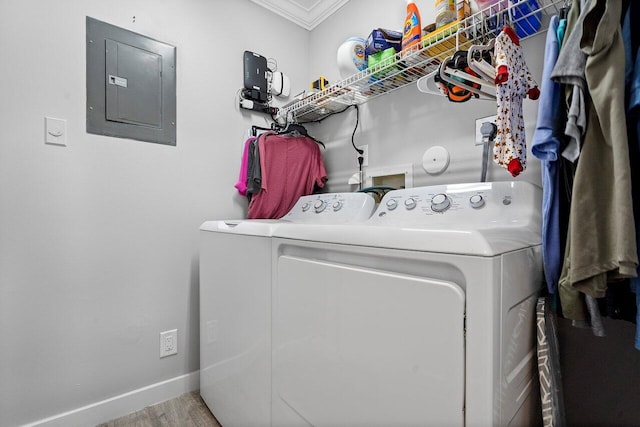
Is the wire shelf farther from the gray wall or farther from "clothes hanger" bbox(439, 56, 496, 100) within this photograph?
the gray wall

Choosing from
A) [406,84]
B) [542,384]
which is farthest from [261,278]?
[406,84]

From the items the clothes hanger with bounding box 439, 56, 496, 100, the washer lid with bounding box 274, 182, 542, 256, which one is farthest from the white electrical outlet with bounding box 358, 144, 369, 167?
the clothes hanger with bounding box 439, 56, 496, 100

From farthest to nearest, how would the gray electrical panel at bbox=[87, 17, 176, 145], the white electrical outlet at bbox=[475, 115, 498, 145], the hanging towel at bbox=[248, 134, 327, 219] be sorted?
1. the hanging towel at bbox=[248, 134, 327, 219]
2. the gray electrical panel at bbox=[87, 17, 176, 145]
3. the white electrical outlet at bbox=[475, 115, 498, 145]

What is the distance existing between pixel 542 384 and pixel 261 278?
0.88 metres

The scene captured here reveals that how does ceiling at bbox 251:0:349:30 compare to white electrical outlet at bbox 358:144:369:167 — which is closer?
white electrical outlet at bbox 358:144:369:167

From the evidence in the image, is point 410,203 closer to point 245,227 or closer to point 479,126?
point 479,126

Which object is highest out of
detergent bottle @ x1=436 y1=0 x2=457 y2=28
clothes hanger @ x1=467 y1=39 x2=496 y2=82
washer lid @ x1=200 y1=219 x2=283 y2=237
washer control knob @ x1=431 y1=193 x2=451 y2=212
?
detergent bottle @ x1=436 y1=0 x2=457 y2=28

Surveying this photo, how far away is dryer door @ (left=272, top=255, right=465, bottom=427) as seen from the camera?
25.0 inches

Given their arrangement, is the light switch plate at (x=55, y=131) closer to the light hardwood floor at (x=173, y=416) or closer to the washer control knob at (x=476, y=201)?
the light hardwood floor at (x=173, y=416)

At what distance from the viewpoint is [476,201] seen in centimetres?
101

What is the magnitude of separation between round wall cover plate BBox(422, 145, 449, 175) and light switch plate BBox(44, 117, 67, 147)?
5.50 feet

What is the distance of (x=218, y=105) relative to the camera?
180 cm

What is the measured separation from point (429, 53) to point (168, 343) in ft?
6.30

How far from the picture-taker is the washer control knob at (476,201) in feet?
3.29
